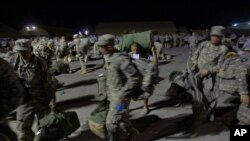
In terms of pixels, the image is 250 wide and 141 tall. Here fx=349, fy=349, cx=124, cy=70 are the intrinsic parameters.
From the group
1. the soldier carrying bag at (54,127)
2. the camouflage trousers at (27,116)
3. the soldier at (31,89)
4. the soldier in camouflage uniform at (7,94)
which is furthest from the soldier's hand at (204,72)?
the soldier in camouflage uniform at (7,94)

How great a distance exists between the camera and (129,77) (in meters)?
5.24

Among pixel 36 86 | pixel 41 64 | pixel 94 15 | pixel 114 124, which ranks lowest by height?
pixel 114 124

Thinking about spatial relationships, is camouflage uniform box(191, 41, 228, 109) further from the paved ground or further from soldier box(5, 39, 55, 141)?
soldier box(5, 39, 55, 141)

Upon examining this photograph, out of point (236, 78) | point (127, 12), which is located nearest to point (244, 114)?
point (236, 78)

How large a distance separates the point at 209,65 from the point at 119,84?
7.99ft

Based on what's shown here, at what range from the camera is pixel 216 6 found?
57.1m

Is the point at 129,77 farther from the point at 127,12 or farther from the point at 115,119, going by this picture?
the point at 127,12

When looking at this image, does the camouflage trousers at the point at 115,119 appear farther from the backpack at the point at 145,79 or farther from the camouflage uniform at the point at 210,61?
the camouflage uniform at the point at 210,61

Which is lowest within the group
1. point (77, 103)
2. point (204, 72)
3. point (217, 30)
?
point (77, 103)

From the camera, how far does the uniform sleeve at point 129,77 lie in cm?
523

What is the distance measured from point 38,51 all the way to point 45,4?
48389 mm

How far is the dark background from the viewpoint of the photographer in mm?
54750

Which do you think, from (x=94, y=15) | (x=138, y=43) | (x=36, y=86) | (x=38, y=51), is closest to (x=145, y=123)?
(x=138, y=43)

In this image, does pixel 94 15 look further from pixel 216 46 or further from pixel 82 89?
pixel 216 46
